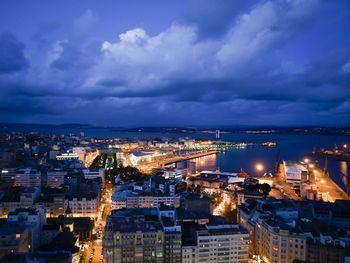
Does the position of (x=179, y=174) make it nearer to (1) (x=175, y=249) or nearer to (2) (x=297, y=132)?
(1) (x=175, y=249)

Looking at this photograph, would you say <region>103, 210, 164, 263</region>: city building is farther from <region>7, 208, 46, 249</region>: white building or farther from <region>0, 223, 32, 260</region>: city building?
<region>7, 208, 46, 249</region>: white building

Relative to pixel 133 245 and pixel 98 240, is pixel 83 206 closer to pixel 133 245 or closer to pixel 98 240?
pixel 98 240

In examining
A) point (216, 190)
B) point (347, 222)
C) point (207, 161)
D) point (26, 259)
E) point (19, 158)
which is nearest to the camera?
point (26, 259)

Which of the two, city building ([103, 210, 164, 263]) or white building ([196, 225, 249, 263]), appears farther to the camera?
white building ([196, 225, 249, 263])

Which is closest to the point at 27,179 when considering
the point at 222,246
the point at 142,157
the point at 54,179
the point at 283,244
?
the point at 54,179

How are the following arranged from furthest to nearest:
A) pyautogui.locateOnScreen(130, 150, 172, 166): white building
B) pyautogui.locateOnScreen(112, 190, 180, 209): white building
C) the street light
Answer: pyautogui.locateOnScreen(130, 150, 172, 166): white building
the street light
pyautogui.locateOnScreen(112, 190, 180, 209): white building

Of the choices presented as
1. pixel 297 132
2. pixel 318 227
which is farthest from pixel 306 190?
pixel 297 132

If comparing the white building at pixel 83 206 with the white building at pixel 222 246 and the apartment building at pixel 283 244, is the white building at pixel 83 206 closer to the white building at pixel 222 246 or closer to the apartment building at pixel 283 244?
the white building at pixel 222 246

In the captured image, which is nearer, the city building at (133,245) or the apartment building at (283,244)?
the city building at (133,245)

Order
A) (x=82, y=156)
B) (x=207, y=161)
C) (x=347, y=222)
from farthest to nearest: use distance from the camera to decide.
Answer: (x=207, y=161)
(x=82, y=156)
(x=347, y=222)

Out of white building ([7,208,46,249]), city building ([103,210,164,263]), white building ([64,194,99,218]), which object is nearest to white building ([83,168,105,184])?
white building ([64,194,99,218])

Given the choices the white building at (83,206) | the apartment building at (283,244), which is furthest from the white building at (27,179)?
the apartment building at (283,244)
